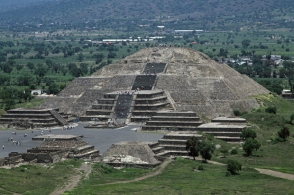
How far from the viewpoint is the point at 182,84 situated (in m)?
131

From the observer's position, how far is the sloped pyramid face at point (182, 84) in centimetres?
12550

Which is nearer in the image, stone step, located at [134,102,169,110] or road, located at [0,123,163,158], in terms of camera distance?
road, located at [0,123,163,158]

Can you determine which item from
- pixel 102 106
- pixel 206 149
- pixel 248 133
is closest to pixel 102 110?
pixel 102 106

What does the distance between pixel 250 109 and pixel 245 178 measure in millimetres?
41919

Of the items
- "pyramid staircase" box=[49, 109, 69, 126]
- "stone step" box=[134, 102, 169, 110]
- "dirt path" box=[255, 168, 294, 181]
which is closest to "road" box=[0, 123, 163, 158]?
"pyramid staircase" box=[49, 109, 69, 126]

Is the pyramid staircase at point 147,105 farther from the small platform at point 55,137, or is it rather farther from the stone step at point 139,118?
the small platform at point 55,137

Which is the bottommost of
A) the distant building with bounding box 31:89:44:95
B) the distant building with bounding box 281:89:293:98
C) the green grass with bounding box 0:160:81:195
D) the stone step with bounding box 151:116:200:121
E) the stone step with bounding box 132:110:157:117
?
the distant building with bounding box 31:89:44:95

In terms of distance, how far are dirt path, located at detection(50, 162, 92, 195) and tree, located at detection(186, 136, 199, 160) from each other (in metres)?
10.3

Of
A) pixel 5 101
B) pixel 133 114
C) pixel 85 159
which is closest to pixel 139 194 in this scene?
pixel 85 159

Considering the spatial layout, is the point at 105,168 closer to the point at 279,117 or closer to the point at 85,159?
the point at 85,159

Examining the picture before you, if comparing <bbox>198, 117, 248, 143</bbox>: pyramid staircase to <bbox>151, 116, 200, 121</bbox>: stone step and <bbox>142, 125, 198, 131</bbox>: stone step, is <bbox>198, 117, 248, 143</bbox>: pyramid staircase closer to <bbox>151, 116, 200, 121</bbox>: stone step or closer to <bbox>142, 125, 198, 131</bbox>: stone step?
<bbox>142, 125, 198, 131</bbox>: stone step

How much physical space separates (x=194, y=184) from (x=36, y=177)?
42.4ft

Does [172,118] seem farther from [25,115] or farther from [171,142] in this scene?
[25,115]

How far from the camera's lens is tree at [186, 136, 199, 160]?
9462cm
